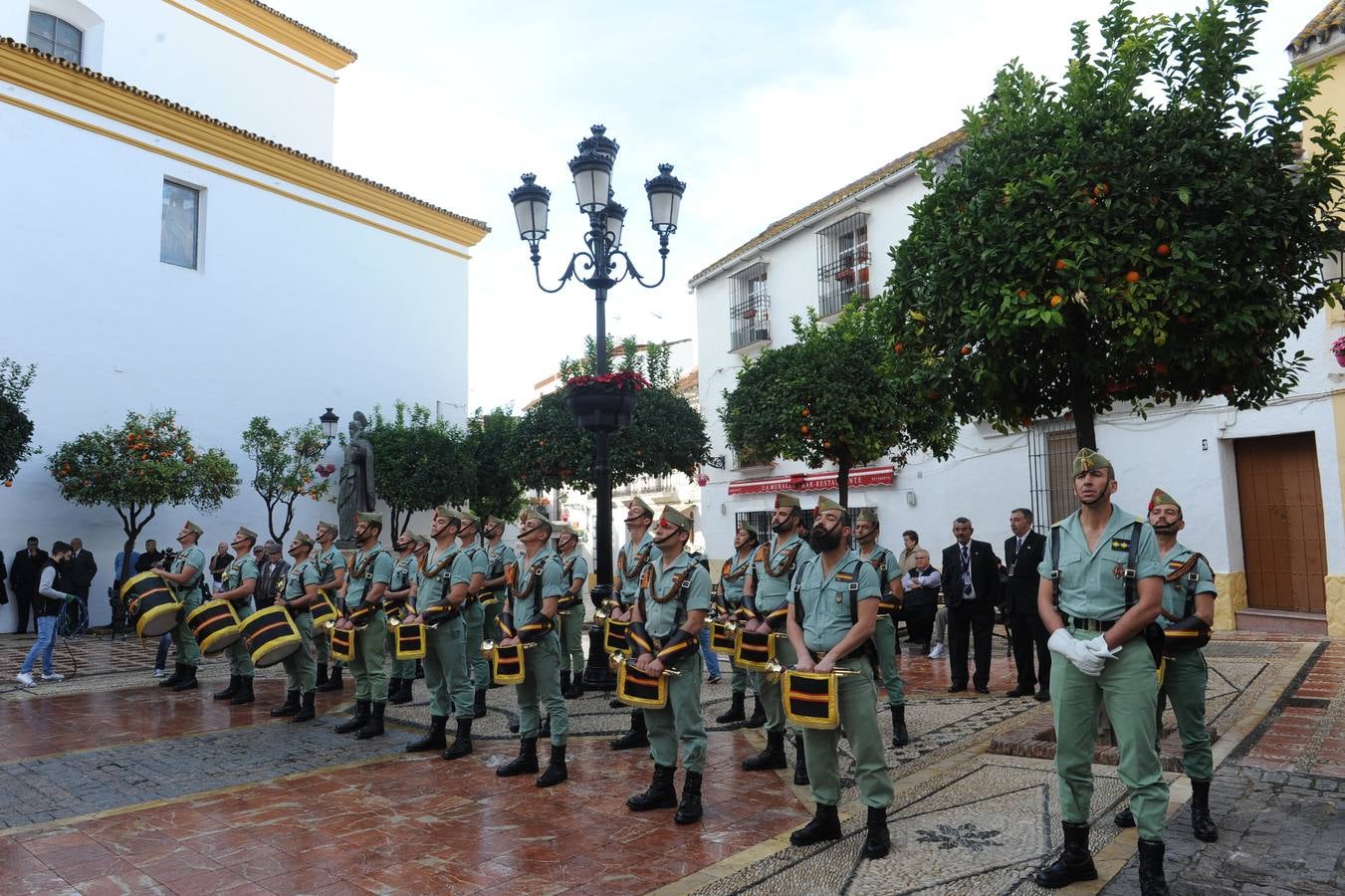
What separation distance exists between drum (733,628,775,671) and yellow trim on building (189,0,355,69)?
77.4 ft

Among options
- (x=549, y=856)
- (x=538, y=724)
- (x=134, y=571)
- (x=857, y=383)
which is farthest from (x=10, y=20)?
(x=549, y=856)

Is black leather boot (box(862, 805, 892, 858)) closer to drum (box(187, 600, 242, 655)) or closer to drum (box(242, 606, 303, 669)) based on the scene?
drum (box(242, 606, 303, 669))

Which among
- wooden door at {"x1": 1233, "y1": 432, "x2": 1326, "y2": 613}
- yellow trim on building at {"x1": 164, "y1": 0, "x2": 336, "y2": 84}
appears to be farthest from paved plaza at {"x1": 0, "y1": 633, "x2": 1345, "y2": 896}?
yellow trim on building at {"x1": 164, "y1": 0, "x2": 336, "y2": 84}

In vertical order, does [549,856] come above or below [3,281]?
below

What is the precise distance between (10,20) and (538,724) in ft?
68.1

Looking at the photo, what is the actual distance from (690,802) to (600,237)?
20.8ft

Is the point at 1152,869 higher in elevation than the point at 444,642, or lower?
lower

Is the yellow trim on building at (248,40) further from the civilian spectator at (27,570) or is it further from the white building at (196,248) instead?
the civilian spectator at (27,570)

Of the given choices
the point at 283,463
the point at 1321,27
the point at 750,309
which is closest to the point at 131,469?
the point at 283,463

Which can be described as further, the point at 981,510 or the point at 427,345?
the point at 427,345

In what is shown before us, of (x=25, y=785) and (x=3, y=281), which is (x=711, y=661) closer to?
(x=25, y=785)

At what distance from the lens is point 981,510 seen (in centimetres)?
1781

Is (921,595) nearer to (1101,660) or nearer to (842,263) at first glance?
(1101,660)

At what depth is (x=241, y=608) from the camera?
391 inches
